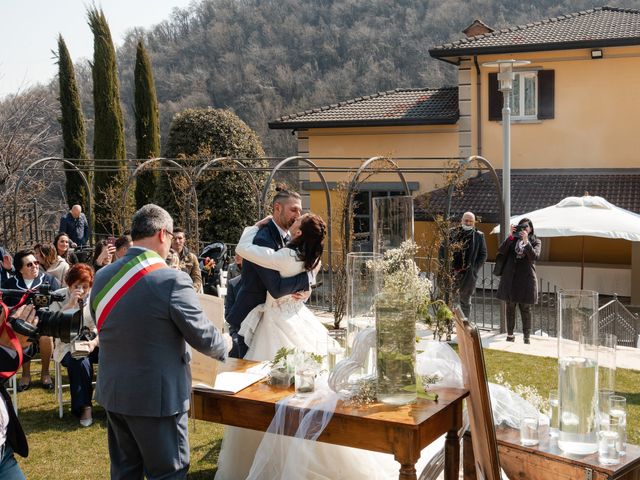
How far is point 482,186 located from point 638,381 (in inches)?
460

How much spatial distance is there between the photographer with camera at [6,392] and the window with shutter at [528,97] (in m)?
17.4

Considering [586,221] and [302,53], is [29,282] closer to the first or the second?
[586,221]

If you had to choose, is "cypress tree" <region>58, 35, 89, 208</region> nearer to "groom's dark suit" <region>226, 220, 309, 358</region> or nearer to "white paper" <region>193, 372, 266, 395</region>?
"groom's dark suit" <region>226, 220, 309, 358</region>

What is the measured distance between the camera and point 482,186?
781 inches

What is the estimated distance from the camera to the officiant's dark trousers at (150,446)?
3.95 meters

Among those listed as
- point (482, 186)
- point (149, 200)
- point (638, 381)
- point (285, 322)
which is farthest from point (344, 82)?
point (285, 322)

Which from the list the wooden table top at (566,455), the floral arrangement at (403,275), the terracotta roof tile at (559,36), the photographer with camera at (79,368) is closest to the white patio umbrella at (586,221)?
the terracotta roof tile at (559,36)

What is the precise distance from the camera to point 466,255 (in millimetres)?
11438

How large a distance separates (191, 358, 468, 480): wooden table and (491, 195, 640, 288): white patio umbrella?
9698 mm

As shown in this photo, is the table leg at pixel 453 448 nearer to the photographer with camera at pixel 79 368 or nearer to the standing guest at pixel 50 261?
the photographer with camera at pixel 79 368

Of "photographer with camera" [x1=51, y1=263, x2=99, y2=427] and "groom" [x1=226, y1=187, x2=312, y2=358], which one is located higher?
"groom" [x1=226, y1=187, x2=312, y2=358]

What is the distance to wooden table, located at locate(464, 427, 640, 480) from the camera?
3430mm

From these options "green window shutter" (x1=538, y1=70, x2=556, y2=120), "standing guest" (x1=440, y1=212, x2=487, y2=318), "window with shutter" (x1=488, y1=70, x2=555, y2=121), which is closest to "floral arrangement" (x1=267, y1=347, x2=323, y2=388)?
"standing guest" (x1=440, y1=212, x2=487, y2=318)

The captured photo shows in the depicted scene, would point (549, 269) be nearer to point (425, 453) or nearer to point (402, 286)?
point (425, 453)
